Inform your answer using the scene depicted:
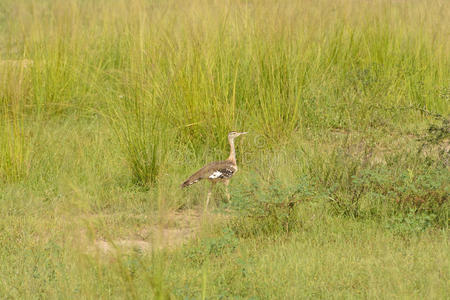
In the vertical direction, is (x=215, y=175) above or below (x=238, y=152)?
above

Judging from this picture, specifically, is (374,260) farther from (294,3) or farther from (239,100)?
(294,3)

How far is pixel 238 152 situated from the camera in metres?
6.78

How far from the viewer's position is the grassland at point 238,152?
427 cm

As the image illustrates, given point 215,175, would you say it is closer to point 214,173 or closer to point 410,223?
point 214,173

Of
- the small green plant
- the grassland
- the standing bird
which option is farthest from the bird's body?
the small green plant

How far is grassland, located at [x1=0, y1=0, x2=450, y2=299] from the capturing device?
4266 mm

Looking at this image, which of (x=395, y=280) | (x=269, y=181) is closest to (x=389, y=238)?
(x=395, y=280)

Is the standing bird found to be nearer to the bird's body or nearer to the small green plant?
the bird's body

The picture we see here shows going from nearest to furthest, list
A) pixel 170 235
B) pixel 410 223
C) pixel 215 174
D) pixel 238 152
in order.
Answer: pixel 410 223
pixel 170 235
pixel 215 174
pixel 238 152

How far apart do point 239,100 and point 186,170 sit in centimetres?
120

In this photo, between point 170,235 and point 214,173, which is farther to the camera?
point 214,173

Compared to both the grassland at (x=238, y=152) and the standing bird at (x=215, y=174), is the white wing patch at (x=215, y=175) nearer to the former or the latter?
the standing bird at (x=215, y=174)

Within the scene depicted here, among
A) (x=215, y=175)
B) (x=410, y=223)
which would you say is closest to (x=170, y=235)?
(x=215, y=175)

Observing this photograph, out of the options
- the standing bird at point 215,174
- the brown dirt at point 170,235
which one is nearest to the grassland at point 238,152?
the brown dirt at point 170,235
